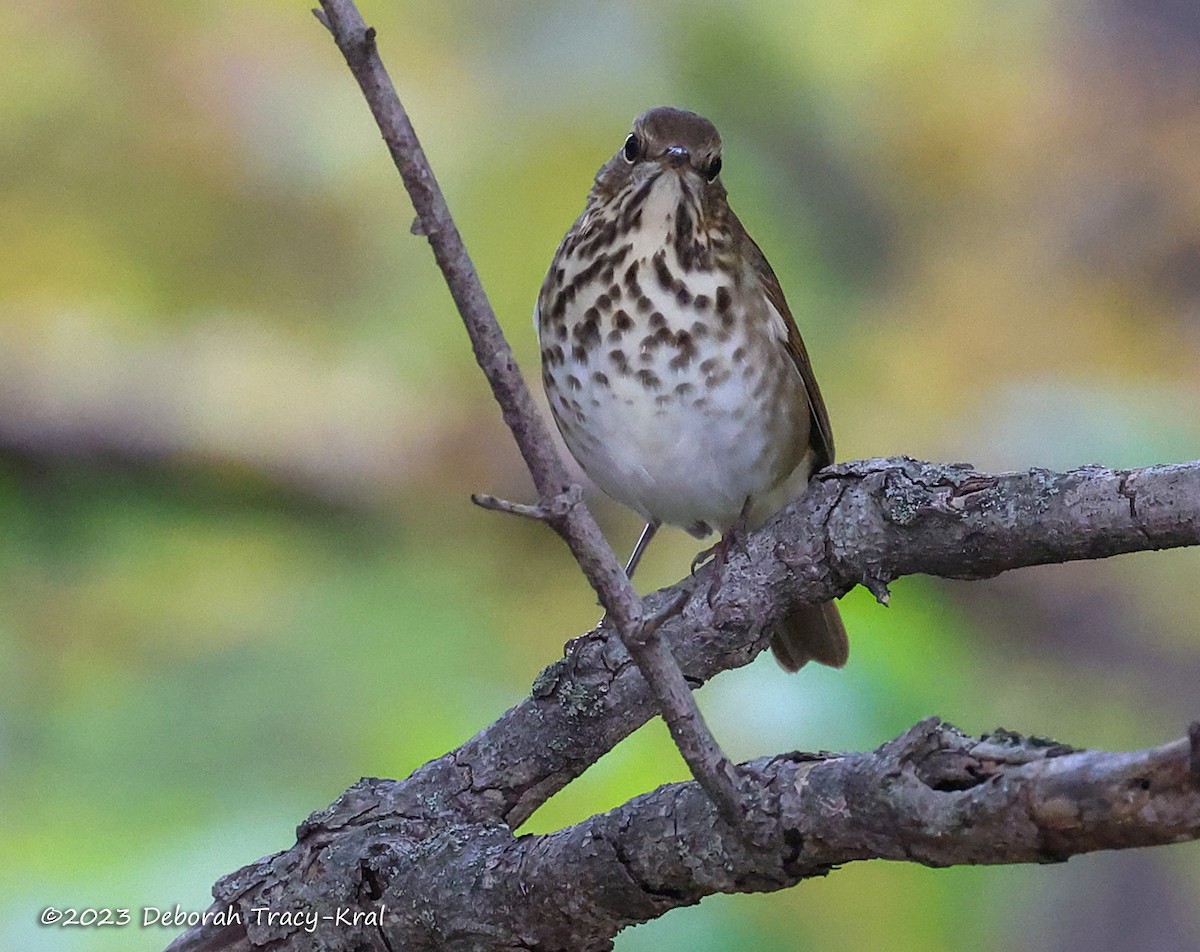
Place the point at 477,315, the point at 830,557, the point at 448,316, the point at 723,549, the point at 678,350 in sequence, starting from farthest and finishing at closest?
the point at 448,316 < the point at 678,350 < the point at 723,549 < the point at 830,557 < the point at 477,315

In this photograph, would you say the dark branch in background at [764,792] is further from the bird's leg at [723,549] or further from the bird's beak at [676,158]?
the bird's beak at [676,158]

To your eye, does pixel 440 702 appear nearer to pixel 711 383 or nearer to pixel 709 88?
pixel 711 383

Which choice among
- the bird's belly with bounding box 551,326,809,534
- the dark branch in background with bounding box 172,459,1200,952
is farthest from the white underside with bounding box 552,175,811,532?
the dark branch in background with bounding box 172,459,1200,952

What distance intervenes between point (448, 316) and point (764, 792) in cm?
236

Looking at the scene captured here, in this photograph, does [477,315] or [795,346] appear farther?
[795,346]

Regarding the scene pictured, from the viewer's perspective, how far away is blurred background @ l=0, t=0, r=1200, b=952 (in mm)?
3139

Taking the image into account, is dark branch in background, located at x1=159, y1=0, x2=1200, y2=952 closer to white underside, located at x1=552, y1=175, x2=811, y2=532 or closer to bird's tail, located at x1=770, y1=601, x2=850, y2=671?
white underside, located at x1=552, y1=175, x2=811, y2=532

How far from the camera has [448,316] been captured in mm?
3375

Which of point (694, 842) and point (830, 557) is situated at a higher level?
point (830, 557)

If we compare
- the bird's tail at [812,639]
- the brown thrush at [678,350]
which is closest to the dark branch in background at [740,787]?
the brown thrush at [678,350]

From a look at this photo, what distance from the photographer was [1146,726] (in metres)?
2.94

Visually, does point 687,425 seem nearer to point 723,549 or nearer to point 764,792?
point 723,549

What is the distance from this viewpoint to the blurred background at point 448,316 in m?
3.14

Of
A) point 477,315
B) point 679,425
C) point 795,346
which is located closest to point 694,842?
point 477,315
